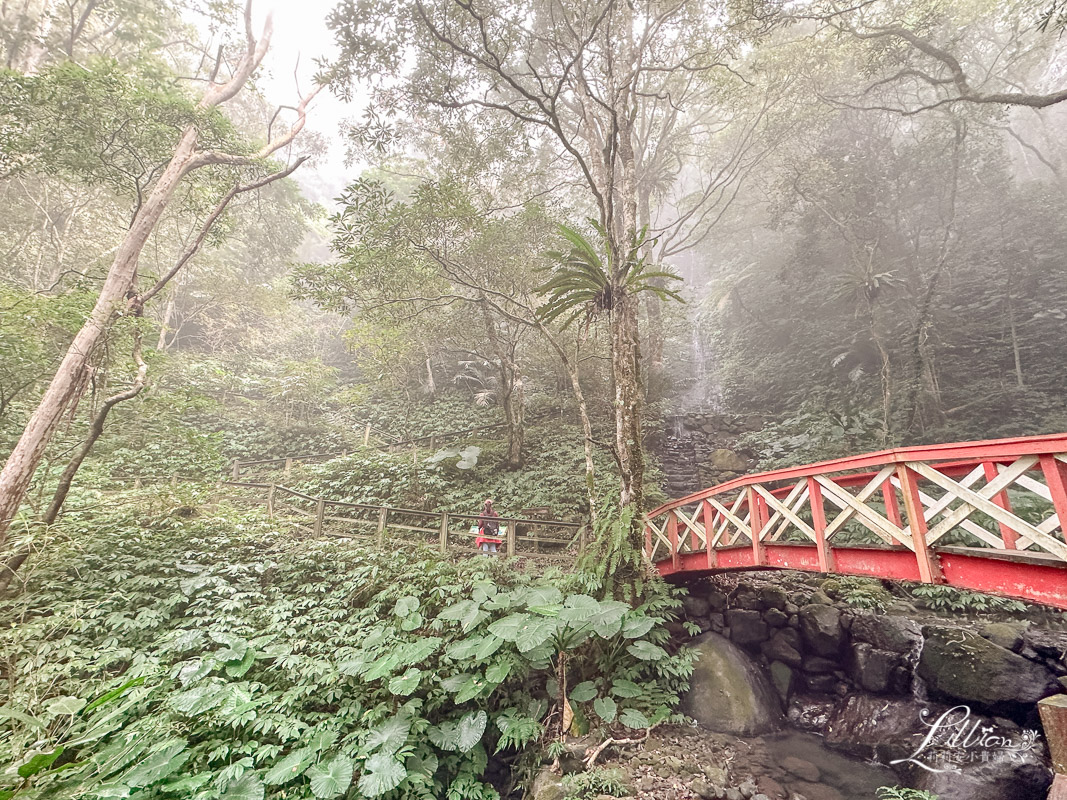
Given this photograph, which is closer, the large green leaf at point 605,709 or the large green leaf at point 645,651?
the large green leaf at point 605,709

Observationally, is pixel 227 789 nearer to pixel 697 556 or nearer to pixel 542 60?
pixel 697 556

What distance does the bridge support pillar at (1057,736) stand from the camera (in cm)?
428

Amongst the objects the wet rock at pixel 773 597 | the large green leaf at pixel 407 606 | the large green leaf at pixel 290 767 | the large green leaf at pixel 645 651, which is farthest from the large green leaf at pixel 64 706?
the wet rock at pixel 773 597

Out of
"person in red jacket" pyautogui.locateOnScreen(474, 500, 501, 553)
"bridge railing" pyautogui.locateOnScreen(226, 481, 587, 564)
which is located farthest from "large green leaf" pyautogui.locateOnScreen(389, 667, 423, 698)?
"person in red jacket" pyautogui.locateOnScreen(474, 500, 501, 553)

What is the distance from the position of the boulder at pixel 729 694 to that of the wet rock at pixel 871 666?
4.10 ft

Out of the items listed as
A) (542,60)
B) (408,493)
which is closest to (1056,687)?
(408,493)

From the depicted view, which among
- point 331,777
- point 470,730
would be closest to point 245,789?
point 331,777

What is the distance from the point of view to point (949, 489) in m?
3.36

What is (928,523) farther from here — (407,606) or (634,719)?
(407,606)

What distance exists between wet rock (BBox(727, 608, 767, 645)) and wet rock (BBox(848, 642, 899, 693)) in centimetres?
116

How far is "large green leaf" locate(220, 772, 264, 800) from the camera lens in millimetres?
3371

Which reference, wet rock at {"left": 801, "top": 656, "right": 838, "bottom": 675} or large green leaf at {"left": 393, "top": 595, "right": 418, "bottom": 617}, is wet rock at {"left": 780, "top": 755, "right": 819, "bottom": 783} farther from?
large green leaf at {"left": 393, "top": 595, "right": 418, "bottom": 617}

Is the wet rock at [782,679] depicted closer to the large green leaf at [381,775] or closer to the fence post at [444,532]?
the large green leaf at [381,775]

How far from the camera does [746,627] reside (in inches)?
263
